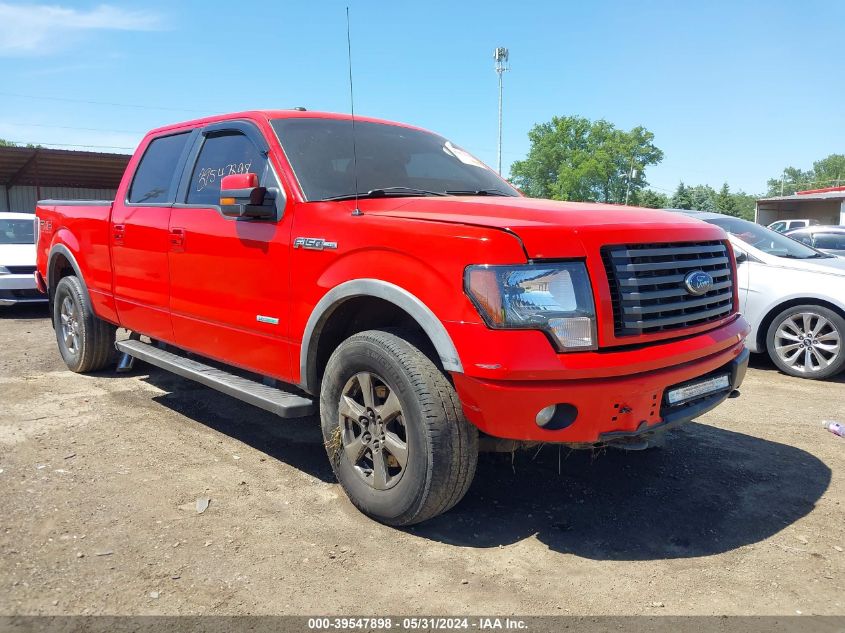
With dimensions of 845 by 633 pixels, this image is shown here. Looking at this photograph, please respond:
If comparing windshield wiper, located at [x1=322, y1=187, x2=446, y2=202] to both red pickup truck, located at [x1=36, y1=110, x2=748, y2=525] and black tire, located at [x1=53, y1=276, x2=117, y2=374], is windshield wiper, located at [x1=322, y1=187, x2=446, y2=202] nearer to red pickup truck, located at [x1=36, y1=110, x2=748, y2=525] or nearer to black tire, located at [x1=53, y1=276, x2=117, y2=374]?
red pickup truck, located at [x1=36, y1=110, x2=748, y2=525]

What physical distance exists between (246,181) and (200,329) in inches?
45.9

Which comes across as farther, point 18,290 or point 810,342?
point 18,290

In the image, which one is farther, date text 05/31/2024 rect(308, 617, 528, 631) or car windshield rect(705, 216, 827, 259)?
car windshield rect(705, 216, 827, 259)

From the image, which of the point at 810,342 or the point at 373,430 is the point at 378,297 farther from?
the point at 810,342

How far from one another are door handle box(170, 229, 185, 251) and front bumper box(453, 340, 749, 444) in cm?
243

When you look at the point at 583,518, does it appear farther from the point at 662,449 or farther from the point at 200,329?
the point at 200,329

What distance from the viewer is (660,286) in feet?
10.1

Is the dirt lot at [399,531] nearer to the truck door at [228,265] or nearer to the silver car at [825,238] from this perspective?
the truck door at [228,265]

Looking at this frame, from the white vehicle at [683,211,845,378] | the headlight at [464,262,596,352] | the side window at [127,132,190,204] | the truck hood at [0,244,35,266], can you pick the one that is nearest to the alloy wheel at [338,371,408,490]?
the headlight at [464,262,596,352]

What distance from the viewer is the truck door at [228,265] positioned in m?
3.73

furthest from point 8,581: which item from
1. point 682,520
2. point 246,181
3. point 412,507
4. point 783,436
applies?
point 783,436


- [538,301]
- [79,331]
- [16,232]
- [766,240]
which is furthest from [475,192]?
[16,232]

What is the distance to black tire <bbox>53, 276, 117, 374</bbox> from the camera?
5.93 meters

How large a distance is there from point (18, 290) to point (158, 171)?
658 centimetres
